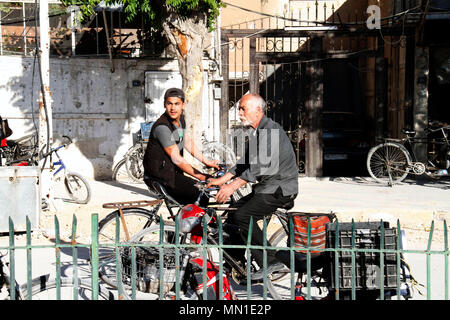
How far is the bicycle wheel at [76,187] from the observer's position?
10.3 metres

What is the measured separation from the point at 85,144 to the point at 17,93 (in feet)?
5.60

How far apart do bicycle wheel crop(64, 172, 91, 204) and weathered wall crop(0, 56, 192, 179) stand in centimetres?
280

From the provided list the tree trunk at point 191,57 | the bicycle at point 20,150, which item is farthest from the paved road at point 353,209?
the tree trunk at point 191,57

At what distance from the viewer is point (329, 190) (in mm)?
11688

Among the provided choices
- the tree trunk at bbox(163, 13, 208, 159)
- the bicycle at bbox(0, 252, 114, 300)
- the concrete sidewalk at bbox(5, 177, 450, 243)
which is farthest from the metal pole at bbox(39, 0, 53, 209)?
the bicycle at bbox(0, 252, 114, 300)

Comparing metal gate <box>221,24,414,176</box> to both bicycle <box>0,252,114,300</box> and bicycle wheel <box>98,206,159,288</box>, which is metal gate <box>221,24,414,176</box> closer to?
bicycle wheel <box>98,206,159,288</box>

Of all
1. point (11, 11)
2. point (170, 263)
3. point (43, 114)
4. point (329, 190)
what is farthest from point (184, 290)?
point (11, 11)

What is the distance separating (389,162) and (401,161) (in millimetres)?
390

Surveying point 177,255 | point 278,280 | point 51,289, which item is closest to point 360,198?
point 278,280

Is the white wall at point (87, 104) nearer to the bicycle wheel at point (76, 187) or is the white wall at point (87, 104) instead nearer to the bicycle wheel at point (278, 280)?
the bicycle wheel at point (76, 187)

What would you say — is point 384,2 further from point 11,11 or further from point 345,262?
point 345,262

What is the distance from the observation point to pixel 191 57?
10023 millimetres

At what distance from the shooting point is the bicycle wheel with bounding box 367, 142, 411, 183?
12.0m

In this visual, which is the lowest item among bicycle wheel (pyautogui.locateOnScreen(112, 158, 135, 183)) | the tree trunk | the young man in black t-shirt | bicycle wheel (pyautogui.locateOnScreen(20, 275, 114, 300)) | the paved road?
the paved road
